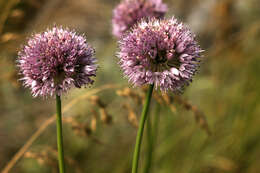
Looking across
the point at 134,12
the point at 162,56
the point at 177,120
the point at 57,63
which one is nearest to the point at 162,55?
the point at 162,56

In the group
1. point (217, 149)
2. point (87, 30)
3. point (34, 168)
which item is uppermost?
point (87, 30)

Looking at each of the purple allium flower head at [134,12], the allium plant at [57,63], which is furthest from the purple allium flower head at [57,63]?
the purple allium flower head at [134,12]

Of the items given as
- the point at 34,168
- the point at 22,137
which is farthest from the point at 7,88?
the point at 34,168

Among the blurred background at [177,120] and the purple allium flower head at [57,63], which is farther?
the blurred background at [177,120]

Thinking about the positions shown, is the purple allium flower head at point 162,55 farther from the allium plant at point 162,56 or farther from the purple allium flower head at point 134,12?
the purple allium flower head at point 134,12

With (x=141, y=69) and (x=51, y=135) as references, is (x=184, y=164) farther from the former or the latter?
(x=141, y=69)

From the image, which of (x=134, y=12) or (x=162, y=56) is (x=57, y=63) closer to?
(x=162, y=56)
